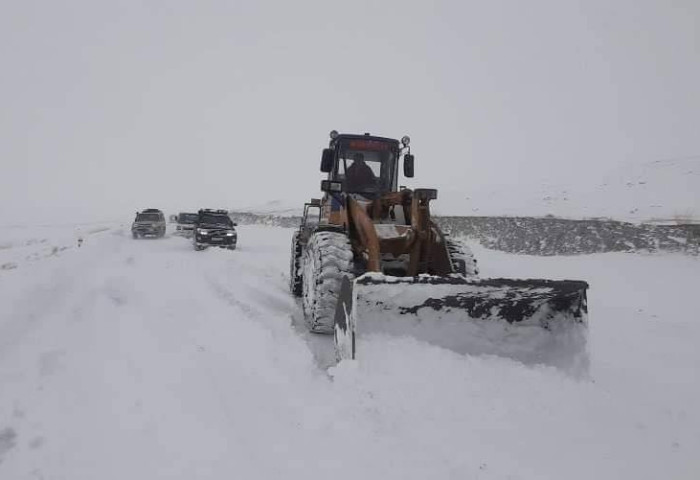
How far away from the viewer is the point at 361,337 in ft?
13.2

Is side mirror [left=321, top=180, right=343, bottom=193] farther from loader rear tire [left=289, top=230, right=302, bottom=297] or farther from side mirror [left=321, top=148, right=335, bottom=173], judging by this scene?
loader rear tire [left=289, top=230, right=302, bottom=297]

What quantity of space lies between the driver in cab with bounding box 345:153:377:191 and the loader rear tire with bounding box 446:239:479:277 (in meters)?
1.76

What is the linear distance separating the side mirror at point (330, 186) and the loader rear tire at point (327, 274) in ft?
3.02

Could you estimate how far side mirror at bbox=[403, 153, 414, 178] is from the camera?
6859 millimetres

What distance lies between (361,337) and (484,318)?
1.21 meters

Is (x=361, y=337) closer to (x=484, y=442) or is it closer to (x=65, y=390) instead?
(x=484, y=442)

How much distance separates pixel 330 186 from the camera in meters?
6.03

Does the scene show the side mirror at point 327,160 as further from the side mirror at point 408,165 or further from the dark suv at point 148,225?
the dark suv at point 148,225

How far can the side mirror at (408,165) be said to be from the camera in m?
6.86

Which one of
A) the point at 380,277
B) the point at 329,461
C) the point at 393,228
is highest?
the point at 393,228

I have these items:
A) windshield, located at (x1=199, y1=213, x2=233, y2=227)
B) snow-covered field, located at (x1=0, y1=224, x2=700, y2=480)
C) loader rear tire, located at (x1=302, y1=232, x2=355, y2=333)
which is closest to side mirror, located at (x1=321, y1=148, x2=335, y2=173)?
loader rear tire, located at (x1=302, y1=232, x2=355, y2=333)

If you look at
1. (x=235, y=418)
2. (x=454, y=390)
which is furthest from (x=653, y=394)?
(x=235, y=418)

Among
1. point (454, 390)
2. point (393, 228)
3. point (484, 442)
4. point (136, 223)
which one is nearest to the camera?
point (484, 442)

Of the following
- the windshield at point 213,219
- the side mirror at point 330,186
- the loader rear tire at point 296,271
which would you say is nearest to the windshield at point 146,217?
the windshield at point 213,219
